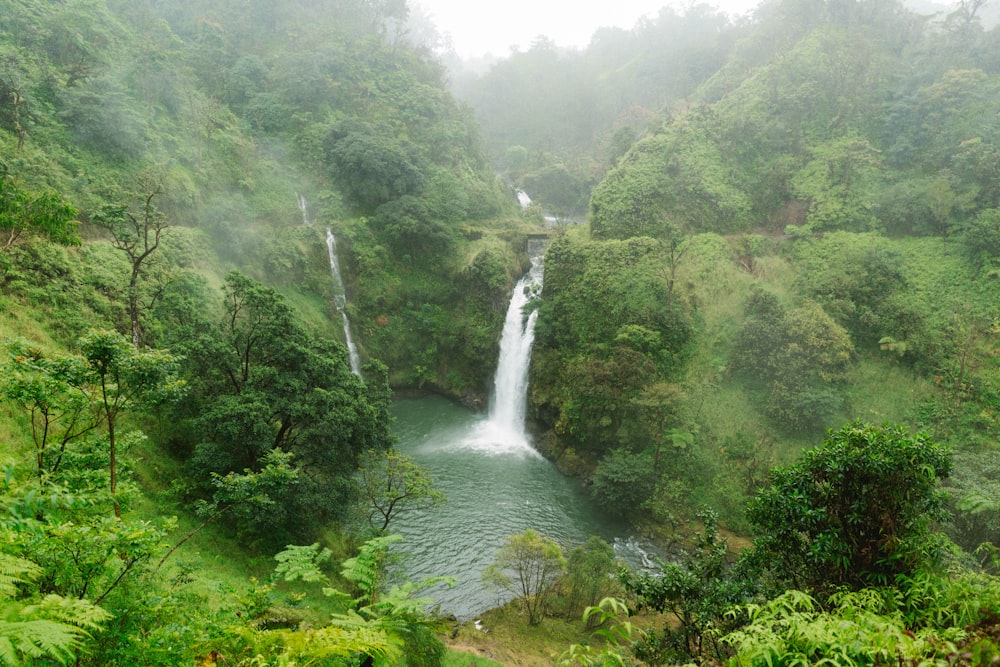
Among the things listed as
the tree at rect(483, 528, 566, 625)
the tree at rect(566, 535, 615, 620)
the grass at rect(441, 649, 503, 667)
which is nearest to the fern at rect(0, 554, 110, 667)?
the grass at rect(441, 649, 503, 667)

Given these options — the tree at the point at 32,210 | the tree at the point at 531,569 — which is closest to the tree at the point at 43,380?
the tree at the point at 32,210

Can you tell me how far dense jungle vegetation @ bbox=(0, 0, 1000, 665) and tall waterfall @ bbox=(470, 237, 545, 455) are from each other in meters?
1.16

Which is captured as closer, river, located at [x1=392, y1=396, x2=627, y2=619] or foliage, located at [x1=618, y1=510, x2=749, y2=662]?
foliage, located at [x1=618, y1=510, x2=749, y2=662]

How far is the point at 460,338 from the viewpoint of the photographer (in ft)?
97.3

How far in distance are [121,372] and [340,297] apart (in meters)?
22.5

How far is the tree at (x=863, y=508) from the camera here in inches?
196

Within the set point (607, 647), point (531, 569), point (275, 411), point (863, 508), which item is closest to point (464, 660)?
point (531, 569)

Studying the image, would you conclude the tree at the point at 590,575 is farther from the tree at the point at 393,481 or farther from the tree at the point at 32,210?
the tree at the point at 32,210

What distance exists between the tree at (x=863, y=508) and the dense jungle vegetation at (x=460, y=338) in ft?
0.14

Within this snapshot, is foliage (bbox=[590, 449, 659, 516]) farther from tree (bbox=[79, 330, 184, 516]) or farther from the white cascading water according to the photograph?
tree (bbox=[79, 330, 184, 516])

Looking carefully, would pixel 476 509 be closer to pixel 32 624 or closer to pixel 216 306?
pixel 216 306

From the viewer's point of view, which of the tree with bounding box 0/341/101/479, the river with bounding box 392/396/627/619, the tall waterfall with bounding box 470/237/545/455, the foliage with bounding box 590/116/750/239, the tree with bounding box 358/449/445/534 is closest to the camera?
the tree with bounding box 0/341/101/479

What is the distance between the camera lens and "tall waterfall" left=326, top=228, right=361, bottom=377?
2708cm

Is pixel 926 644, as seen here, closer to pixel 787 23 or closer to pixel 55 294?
pixel 55 294
